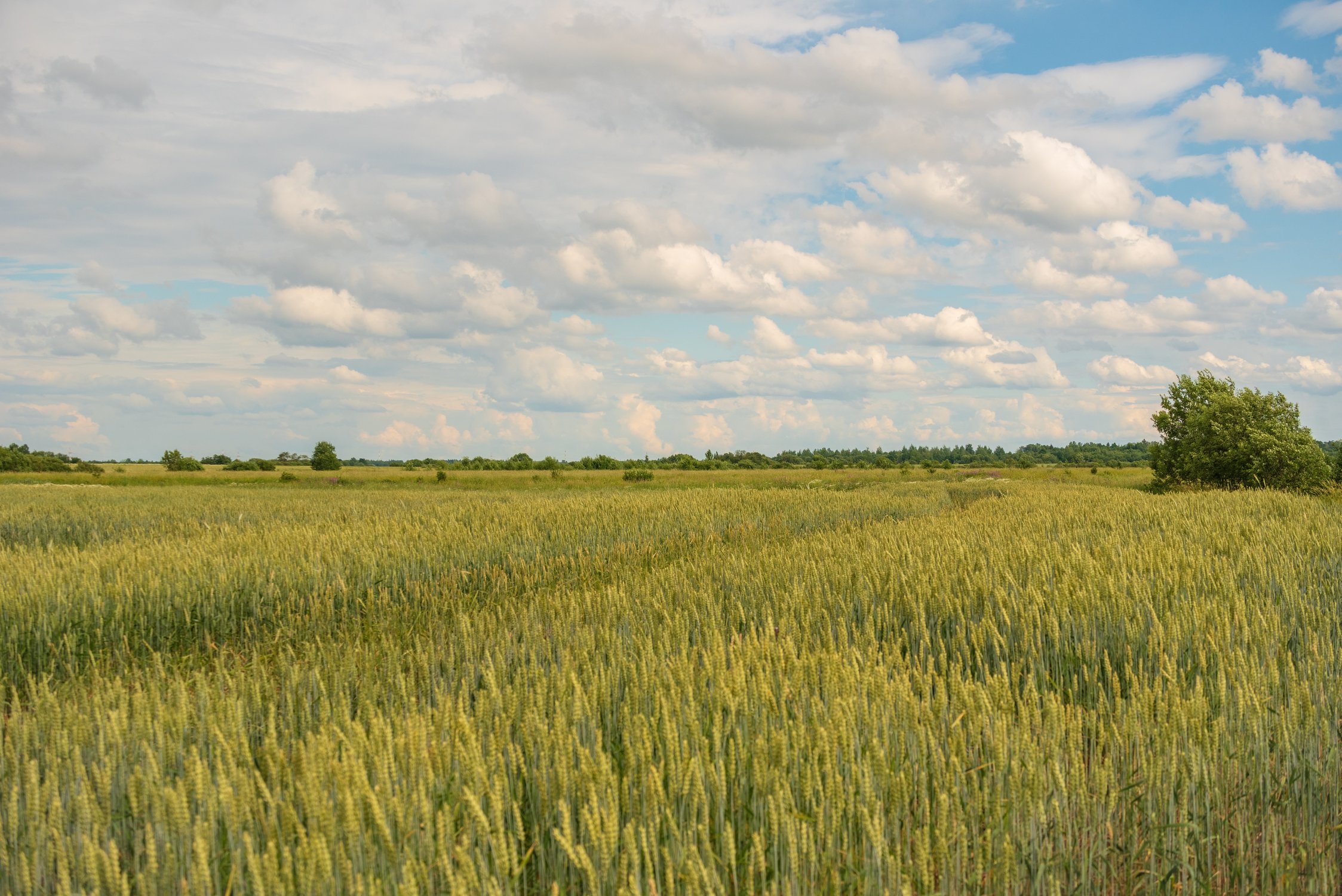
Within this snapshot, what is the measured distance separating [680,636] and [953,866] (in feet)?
7.68

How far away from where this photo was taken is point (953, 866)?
2.42 meters

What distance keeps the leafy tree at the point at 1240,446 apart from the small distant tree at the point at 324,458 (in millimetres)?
65632

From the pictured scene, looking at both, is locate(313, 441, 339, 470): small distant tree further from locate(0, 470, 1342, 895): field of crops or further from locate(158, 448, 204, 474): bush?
locate(0, 470, 1342, 895): field of crops

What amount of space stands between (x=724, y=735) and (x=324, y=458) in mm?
75791

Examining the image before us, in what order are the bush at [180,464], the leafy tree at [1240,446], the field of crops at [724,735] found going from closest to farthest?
the field of crops at [724,735] < the leafy tree at [1240,446] < the bush at [180,464]

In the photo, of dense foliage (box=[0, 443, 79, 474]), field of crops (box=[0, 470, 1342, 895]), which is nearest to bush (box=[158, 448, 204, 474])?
dense foliage (box=[0, 443, 79, 474])

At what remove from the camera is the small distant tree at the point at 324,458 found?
71.4 metres

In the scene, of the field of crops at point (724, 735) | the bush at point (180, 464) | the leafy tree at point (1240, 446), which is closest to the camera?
the field of crops at point (724, 735)

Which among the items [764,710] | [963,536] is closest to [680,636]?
[764,710]

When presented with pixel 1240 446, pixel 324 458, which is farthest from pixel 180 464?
pixel 1240 446

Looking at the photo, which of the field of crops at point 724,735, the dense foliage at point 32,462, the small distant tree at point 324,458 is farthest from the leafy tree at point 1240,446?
the dense foliage at point 32,462

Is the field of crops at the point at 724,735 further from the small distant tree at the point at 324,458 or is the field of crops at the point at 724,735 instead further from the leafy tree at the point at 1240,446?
the small distant tree at the point at 324,458

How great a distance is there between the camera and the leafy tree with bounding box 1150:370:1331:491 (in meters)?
30.3

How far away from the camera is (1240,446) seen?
101ft
